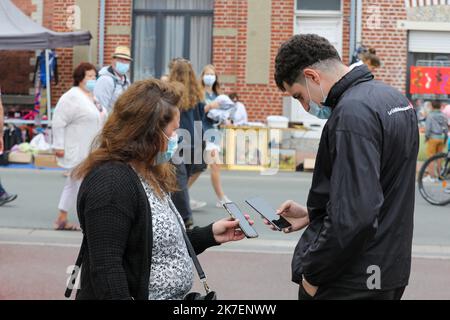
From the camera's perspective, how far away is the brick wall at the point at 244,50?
19.3m

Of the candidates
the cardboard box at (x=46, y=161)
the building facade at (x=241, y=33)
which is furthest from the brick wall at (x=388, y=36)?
the cardboard box at (x=46, y=161)

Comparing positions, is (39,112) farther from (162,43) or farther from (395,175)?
(395,175)

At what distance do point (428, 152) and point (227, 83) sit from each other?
5.21 m

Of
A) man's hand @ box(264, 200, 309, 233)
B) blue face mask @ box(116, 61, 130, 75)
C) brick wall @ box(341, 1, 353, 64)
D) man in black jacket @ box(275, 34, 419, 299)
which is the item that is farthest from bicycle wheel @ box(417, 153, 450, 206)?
man in black jacket @ box(275, 34, 419, 299)

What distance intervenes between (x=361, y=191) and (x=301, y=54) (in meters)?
0.62

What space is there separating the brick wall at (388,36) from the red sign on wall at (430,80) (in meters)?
0.25

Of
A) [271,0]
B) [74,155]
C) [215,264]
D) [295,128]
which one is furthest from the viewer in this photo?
[271,0]

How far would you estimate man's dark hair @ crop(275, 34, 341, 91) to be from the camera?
10.9 ft

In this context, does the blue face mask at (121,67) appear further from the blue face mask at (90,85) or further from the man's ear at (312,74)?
the man's ear at (312,74)

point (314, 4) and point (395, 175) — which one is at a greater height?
point (314, 4)

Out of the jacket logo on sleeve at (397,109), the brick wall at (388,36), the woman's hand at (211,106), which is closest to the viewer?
the jacket logo on sleeve at (397,109)

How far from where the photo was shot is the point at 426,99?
742 inches

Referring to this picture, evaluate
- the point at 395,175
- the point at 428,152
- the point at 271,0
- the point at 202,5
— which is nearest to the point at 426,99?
the point at 428,152

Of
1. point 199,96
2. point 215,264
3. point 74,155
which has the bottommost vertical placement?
point 215,264
